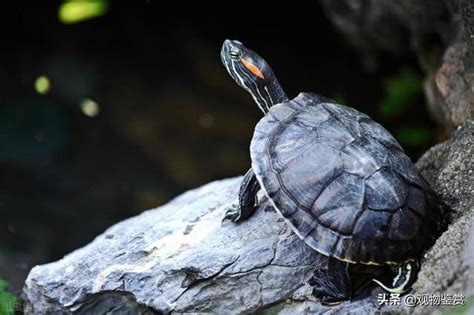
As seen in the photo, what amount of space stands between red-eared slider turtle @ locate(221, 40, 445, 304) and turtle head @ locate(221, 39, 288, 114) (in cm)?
35

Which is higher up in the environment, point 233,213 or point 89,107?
point 89,107

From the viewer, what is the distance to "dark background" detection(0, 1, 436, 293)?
5.77 m

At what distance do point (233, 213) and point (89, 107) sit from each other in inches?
136

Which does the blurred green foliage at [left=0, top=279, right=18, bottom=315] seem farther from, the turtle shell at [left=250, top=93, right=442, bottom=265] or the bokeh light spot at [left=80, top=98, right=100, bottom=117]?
the bokeh light spot at [left=80, top=98, right=100, bottom=117]

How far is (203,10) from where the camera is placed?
24.7 feet

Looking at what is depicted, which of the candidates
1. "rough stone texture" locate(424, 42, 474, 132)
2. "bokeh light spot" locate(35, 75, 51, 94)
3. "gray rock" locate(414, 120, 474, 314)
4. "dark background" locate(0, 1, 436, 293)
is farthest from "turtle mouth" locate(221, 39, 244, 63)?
"bokeh light spot" locate(35, 75, 51, 94)

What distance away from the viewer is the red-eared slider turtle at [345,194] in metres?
3.02

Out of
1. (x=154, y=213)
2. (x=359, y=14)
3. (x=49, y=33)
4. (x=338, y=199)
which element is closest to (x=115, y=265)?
A: (x=154, y=213)

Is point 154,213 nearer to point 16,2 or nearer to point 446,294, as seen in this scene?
point 446,294

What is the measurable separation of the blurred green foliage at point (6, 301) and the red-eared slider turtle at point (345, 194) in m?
1.71

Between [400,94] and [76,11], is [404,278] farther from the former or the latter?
[76,11]

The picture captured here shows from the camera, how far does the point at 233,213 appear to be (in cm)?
370

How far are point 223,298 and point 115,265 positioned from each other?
72 cm

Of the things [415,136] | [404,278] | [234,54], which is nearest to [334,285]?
[404,278]
